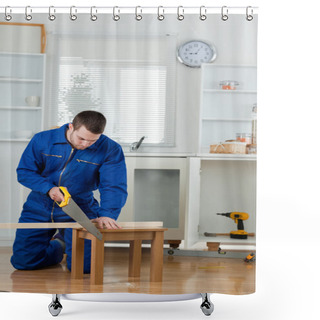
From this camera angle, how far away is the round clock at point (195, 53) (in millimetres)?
2531

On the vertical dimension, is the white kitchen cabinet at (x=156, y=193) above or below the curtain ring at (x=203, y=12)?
below

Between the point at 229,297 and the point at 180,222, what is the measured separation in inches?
24.7

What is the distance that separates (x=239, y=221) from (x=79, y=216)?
78cm

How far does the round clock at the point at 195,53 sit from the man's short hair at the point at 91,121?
49cm

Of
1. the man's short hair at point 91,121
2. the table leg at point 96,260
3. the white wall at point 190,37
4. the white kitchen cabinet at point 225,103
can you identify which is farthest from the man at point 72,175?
the white kitchen cabinet at point 225,103

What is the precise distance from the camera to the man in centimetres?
254

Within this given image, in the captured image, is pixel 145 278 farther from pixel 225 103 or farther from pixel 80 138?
pixel 225 103

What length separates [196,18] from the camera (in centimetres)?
259

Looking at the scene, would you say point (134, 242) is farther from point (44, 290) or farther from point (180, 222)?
point (44, 290)

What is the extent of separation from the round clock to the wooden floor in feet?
3.11

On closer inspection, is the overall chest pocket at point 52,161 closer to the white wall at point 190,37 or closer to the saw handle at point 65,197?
the saw handle at point 65,197

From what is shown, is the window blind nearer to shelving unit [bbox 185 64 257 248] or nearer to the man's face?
the man's face

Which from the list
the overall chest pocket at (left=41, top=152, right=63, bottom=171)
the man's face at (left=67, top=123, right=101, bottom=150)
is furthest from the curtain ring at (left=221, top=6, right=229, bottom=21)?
the overall chest pocket at (left=41, top=152, right=63, bottom=171)
